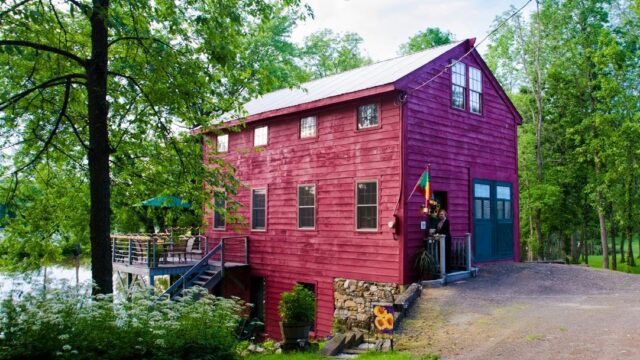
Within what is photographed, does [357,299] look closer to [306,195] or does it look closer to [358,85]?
[306,195]

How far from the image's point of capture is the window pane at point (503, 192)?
16438 mm

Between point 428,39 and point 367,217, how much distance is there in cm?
2818

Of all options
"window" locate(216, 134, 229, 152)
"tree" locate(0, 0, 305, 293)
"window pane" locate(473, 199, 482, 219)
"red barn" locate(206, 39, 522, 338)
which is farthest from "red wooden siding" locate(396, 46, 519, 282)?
→ "window" locate(216, 134, 229, 152)

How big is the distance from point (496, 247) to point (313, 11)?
392 inches

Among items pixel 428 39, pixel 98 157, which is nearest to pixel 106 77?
pixel 98 157

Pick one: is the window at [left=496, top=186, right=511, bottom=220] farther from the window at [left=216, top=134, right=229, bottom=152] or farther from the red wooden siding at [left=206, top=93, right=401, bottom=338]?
the window at [left=216, top=134, right=229, bottom=152]

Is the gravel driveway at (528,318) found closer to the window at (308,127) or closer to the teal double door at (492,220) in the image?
the teal double door at (492,220)

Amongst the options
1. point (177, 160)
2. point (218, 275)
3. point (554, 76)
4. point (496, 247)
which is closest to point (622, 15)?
point (554, 76)

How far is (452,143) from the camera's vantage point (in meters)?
14.6

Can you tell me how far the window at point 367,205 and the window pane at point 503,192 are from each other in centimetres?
508

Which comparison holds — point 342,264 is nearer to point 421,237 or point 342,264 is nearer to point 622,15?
point 421,237

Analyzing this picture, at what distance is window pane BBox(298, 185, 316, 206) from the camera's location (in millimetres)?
15500

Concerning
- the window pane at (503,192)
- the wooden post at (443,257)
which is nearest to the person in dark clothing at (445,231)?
the wooden post at (443,257)

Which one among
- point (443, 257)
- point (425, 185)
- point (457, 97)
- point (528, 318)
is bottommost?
point (528, 318)
